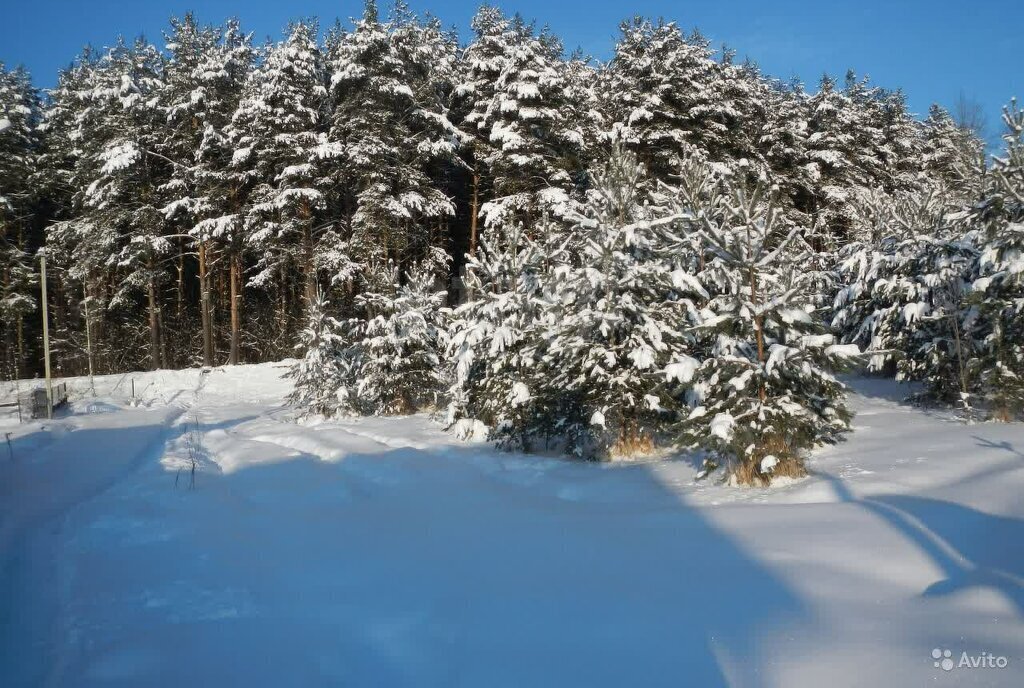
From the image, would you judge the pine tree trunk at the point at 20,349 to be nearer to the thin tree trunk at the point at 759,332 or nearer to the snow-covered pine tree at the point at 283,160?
the snow-covered pine tree at the point at 283,160

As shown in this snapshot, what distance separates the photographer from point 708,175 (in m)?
11.7

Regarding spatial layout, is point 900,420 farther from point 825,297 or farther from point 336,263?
point 336,263

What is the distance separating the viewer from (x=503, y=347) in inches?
475

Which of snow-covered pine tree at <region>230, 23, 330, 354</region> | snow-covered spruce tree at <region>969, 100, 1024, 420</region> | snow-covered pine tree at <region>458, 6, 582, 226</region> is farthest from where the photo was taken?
snow-covered pine tree at <region>230, 23, 330, 354</region>

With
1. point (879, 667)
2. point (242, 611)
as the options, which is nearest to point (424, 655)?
point (242, 611)

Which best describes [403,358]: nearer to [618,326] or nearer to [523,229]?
[523,229]

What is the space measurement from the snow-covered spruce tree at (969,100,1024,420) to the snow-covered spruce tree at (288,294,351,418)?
587 inches

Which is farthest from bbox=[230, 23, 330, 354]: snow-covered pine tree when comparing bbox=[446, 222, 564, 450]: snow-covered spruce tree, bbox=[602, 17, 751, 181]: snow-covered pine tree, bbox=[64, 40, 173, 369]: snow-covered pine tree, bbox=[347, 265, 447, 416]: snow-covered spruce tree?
bbox=[446, 222, 564, 450]: snow-covered spruce tree

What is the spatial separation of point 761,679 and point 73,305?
144 feet

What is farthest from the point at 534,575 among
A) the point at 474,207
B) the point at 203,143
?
the point at 203,143

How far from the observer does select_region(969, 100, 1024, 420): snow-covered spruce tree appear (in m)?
10.4

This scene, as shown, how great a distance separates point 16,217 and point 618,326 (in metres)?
36.5

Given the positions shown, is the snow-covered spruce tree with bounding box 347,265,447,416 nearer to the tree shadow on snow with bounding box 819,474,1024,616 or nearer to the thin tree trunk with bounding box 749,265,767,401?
the thin tree trunk with bounding box 749,265,767,401

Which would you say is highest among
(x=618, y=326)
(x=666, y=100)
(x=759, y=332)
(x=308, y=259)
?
(x=666, y=100)
